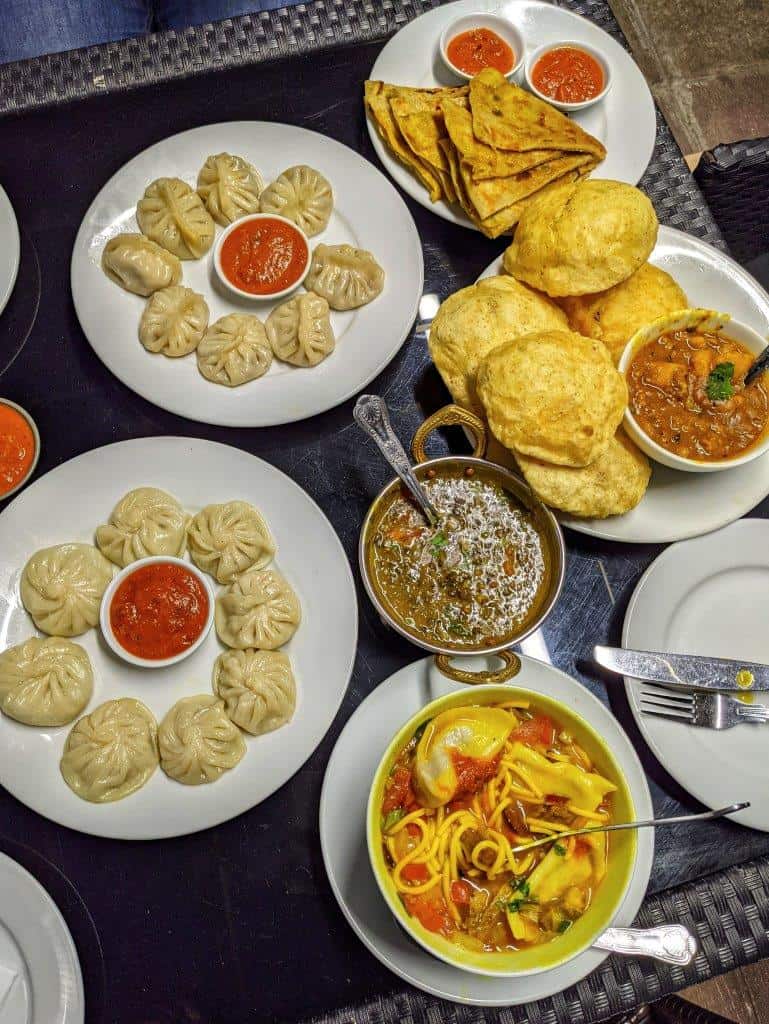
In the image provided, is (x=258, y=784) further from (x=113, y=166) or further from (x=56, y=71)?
(x=56, y=71)

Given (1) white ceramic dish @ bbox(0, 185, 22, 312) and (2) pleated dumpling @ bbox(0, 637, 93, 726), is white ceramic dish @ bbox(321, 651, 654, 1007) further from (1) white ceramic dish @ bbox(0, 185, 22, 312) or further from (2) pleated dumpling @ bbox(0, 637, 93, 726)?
(1) white ceramic dish @ bbox(0, 185, 22, 312)

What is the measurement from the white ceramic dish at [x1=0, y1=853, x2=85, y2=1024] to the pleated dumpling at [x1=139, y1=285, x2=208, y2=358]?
1661mm

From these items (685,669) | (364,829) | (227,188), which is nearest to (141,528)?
(364,829)

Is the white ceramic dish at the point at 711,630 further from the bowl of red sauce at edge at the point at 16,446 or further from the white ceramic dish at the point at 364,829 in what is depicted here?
the bowl of red sauce at edge at the point at 16,446

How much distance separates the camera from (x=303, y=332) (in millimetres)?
2811

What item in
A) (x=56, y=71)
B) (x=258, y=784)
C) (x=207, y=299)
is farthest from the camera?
(x=56, y=71)

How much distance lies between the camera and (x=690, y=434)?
261 centimetres

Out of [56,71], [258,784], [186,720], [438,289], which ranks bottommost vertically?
[258,784]

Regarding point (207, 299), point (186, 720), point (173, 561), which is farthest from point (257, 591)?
point (207, 299)

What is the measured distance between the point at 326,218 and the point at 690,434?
59.7 inches

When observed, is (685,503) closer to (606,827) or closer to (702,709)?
(702,709)

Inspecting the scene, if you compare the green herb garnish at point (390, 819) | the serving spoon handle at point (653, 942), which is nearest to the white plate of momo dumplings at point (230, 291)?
the green herb garnish at point (390, 819)

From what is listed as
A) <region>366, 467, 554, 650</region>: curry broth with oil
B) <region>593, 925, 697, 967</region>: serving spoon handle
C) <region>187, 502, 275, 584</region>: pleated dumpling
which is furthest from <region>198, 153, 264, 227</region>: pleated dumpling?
<region>593, 925, 697, 967</region>: serving spoon handle

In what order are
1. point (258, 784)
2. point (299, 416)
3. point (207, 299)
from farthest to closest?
point (207, 299)
point (299, 416)
point (258, 784)
